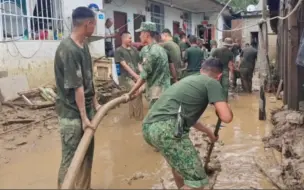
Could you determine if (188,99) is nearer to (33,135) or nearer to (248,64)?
(33,135)

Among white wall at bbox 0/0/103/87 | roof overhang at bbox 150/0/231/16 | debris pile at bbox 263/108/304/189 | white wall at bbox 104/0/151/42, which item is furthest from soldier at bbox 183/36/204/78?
roof overhang at bbox 150/0/231/16

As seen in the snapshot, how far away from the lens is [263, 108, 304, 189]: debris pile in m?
4.45

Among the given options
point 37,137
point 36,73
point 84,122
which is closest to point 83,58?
point 84,122

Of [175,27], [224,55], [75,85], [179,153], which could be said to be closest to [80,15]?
[75,85]

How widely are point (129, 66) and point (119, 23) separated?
5642mm

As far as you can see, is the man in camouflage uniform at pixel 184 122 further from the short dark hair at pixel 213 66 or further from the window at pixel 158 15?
the window at pixel 158 15

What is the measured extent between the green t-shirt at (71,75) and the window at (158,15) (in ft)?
41.0

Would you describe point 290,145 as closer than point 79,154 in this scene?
No

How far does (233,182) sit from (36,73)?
613cm

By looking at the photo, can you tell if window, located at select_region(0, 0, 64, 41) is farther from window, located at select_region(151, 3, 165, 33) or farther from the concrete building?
window, located at select_region(151, 3, 165, 33)

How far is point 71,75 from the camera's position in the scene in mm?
3561

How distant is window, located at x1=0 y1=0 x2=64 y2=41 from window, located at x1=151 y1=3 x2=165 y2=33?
6673mm

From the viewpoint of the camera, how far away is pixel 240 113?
9.26 metres

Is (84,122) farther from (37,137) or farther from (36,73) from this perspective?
(36,73)
